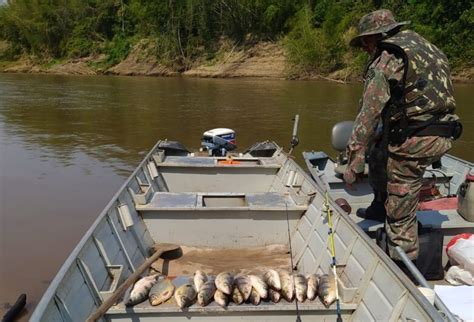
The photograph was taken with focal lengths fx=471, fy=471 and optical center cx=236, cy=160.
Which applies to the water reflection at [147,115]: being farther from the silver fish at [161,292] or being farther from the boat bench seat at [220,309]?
the boat bench seat at [220,309]

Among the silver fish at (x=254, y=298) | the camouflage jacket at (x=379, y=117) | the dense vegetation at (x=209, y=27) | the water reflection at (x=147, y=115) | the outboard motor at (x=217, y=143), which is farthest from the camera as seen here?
the dense vegetation at (x=209, y=27)

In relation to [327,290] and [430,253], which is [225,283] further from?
[430,253]

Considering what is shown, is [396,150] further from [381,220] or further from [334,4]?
[334,4]

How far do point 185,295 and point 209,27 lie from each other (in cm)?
4034

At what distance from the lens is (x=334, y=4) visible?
37125 millimetres

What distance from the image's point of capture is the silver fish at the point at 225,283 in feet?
10.9

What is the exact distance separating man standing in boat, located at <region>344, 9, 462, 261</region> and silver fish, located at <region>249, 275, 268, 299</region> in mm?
1167

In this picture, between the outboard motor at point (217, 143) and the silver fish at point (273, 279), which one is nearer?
the silver fish at point (273, 279)

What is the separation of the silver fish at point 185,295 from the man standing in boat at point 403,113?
159 centimetres

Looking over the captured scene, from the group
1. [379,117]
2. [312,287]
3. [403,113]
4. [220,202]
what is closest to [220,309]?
[312,287]

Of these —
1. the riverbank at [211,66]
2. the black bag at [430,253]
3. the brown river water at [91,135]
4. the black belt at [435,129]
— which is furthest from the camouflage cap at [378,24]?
the riverbank at [211,66]

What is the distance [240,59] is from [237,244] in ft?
114

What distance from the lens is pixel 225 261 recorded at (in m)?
4.79

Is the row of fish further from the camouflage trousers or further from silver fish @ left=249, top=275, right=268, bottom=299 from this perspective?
the camouflage trousers
